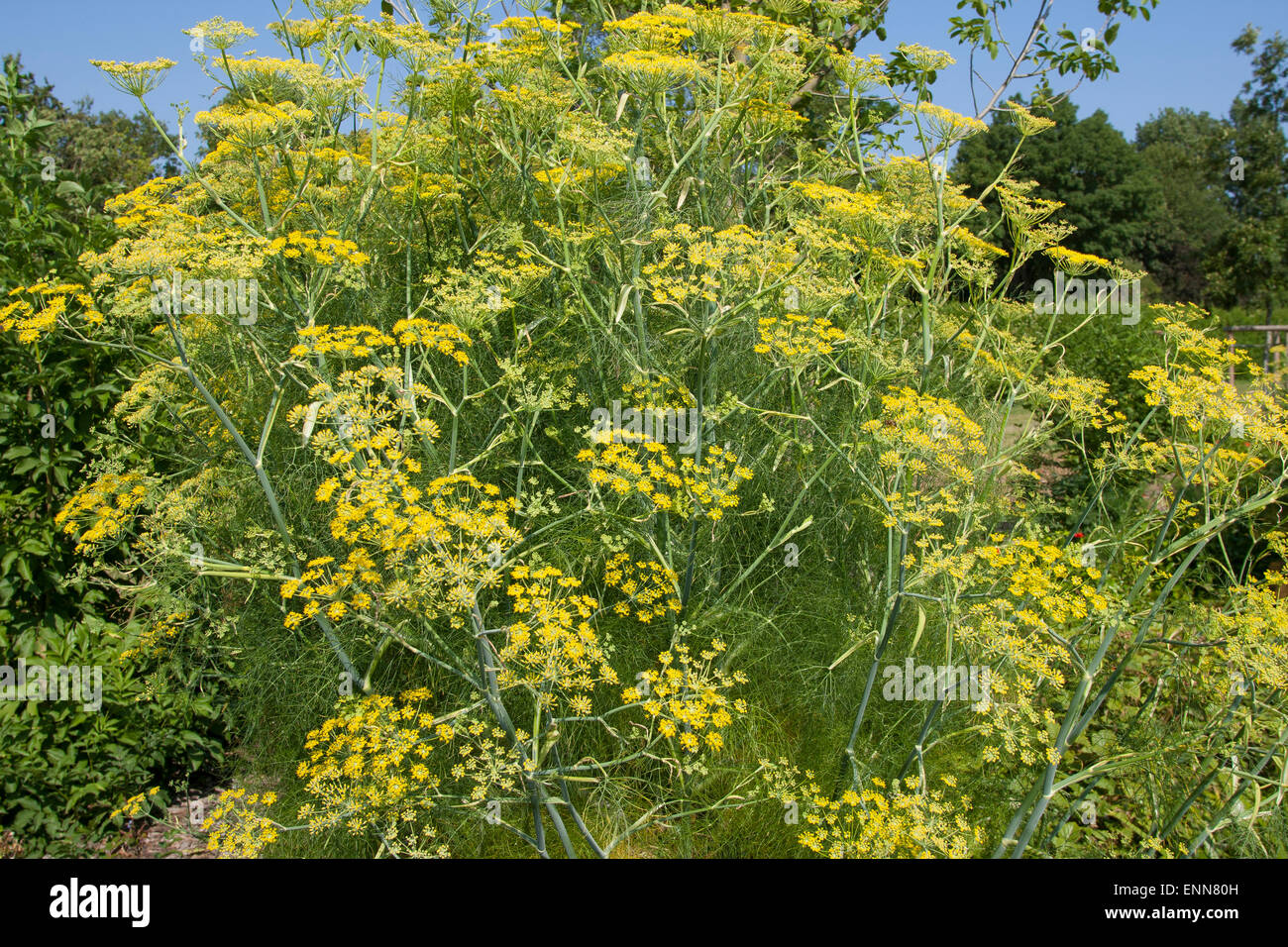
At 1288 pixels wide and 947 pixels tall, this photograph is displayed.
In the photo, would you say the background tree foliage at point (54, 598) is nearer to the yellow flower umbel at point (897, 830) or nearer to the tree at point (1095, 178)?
the yellow flower umbel at point (897, 830)

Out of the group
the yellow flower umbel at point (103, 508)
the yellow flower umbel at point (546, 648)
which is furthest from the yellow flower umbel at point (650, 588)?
the yellow flower umbel at point (103, 508)

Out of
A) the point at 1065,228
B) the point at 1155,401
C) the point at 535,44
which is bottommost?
the point at 1155,401

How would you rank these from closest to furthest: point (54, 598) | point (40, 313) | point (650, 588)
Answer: point (650, 588)
point (40, 313)
point (54, 598)

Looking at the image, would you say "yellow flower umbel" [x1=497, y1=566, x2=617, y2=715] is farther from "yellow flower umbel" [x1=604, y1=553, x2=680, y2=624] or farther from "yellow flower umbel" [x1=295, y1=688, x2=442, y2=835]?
"yellow flower umbel" [x1=604, y1=553, x2=680, y2=624]

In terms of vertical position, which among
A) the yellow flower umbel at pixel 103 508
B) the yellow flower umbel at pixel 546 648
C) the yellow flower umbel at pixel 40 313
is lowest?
the yellow flower umbel at pixel 546 648

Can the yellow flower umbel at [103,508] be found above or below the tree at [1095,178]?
below

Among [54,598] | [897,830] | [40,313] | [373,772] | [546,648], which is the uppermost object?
[40,313]

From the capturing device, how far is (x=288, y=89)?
192 inches

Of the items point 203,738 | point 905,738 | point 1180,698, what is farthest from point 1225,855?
point 203,738

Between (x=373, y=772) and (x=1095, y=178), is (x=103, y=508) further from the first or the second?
(x=1095, y=178)

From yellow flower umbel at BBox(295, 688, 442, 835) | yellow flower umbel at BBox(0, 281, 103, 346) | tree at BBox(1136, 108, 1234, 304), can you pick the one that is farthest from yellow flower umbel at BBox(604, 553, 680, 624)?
tree at BBox(1136, 108, 1234, 304)

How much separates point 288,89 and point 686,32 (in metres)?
2.53

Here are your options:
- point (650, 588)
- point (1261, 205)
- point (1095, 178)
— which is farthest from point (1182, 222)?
point (650, 588)
